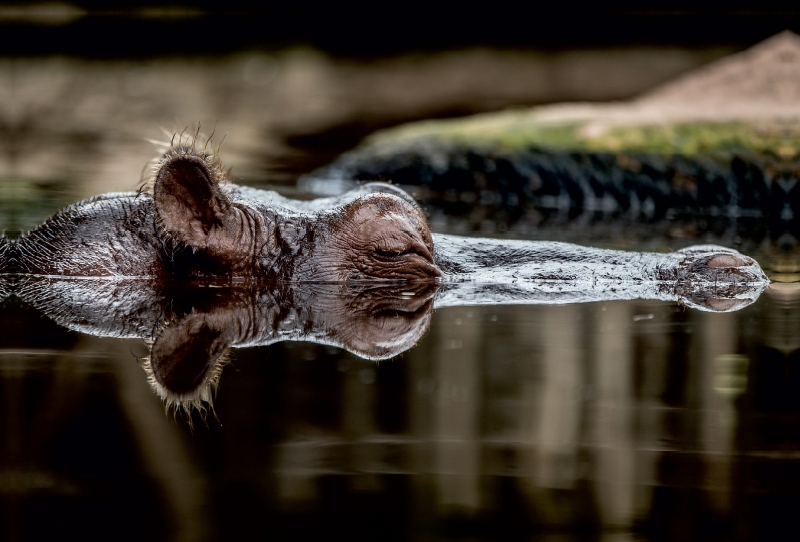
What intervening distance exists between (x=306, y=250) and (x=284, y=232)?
125mm

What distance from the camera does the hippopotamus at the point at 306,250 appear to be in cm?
448

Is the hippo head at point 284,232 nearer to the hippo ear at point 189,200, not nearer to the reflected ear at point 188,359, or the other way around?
the hippo ear at point 189,200

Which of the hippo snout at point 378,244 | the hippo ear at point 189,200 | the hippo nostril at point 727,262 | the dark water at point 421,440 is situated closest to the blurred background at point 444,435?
the dark water at point 421,440

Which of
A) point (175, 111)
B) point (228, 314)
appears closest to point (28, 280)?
point (228, 314)

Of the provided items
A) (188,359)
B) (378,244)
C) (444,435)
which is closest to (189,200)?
(378,244)

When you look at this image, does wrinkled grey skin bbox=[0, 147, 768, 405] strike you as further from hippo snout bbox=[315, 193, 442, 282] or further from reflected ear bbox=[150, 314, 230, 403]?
reflected ear bbox=[150, 314, 230, 403]

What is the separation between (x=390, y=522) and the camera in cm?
229

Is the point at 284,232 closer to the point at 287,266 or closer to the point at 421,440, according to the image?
the point at 287,266

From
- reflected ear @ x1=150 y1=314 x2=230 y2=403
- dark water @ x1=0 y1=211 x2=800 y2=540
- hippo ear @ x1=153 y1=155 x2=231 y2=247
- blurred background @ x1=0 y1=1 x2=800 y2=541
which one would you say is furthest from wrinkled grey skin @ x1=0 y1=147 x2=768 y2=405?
dark water @ x1=0 y1=211 x2=800 y2=540

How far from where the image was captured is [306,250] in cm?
471

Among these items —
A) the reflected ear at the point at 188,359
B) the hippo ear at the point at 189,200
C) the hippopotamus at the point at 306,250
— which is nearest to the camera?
the reflected ear at the point at 188,359

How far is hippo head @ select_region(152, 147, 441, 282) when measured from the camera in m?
4.39

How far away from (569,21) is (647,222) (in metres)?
11.8

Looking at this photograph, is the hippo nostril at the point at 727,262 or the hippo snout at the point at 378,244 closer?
the hippo snout at the point at 378,244
